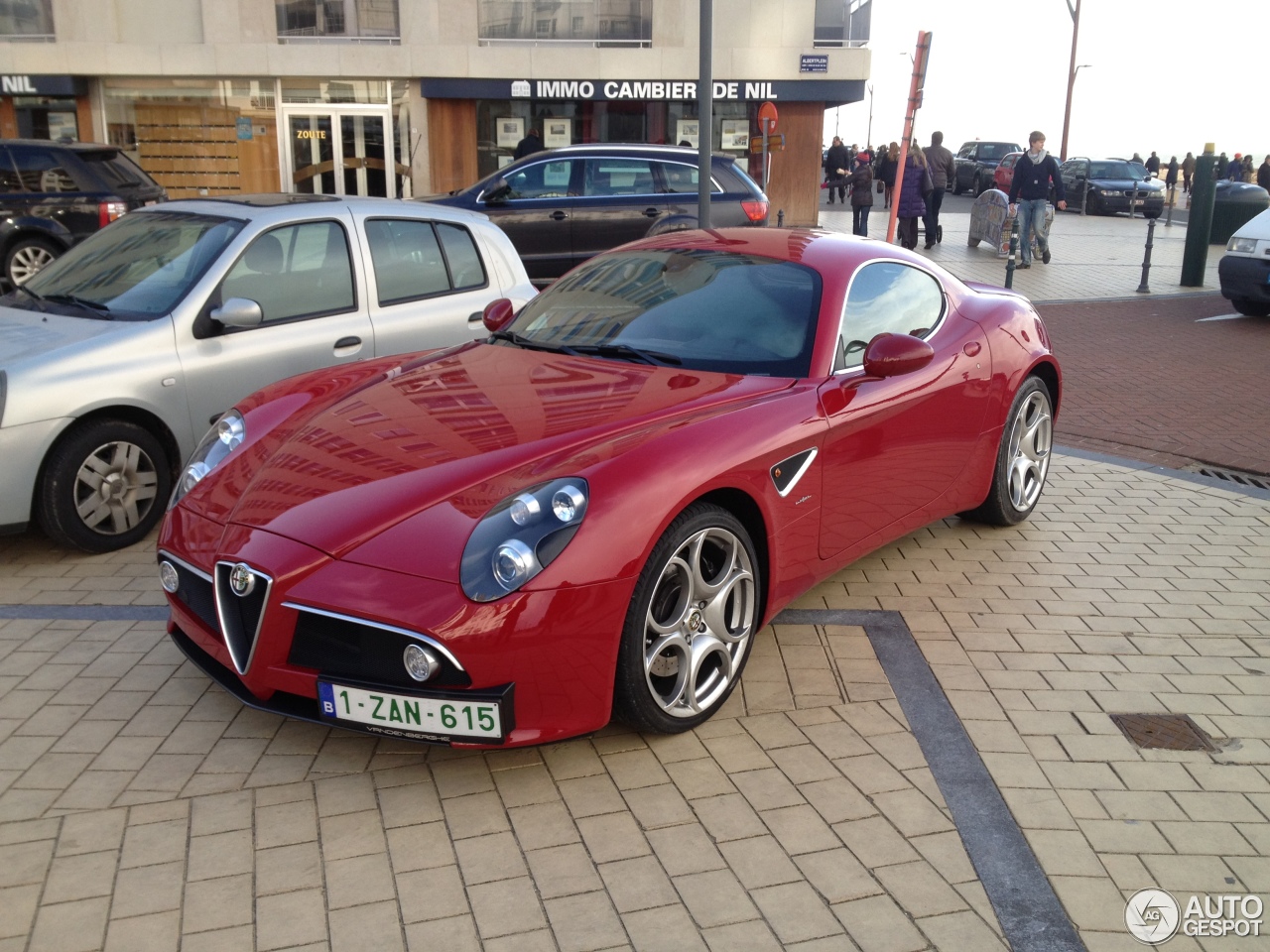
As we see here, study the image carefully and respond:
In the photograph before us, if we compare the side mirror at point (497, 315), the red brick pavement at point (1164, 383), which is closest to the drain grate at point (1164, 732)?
the side mirror at point (497, 315)

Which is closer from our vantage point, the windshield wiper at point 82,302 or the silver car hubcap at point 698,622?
the silver car hubcap at point 698,622

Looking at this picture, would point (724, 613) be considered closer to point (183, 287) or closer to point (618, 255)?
point (618, 255)

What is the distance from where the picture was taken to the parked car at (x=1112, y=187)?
31.5 meters

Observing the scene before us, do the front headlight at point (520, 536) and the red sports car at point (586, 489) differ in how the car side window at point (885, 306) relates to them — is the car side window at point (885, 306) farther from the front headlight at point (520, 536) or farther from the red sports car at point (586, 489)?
the front headlight at point (520, 536)

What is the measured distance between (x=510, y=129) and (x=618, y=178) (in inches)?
460

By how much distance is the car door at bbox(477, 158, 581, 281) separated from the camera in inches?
523

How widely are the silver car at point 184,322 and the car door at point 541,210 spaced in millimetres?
6443

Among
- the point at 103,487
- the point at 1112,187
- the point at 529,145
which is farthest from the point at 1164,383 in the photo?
the point at 1112,187

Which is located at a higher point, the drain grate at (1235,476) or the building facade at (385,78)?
the building facade at (385,78)

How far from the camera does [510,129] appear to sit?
24547 mm

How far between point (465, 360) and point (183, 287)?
183cm

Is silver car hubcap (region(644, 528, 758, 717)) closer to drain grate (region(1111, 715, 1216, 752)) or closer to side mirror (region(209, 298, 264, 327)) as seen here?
drain grate (region(1111, 715, 1216, 752))

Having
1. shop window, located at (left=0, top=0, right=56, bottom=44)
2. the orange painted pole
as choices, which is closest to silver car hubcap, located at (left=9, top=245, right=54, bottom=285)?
the orange painted pole

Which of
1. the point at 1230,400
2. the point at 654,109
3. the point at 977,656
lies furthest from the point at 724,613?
the point at 654,109
